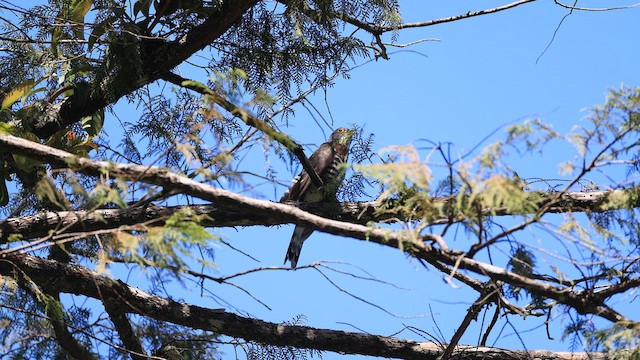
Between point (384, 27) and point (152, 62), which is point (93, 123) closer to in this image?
point (152, 62)

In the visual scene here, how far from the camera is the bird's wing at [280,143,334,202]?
5.19 metres

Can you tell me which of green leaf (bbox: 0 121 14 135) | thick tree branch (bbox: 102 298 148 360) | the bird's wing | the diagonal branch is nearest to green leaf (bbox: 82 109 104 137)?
the diagonal branch

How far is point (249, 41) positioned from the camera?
14.6 ft

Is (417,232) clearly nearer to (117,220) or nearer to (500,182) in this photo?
(500,182)

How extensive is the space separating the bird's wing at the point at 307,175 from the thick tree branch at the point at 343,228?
6.49ft

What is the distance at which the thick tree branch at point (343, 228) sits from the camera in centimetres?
273

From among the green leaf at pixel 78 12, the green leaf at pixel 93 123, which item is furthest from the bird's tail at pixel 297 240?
the green leaf at pixel 78 12

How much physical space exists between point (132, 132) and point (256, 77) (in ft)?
2.60

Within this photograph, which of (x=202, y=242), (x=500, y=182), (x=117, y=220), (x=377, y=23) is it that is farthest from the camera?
(x=377, y=23)

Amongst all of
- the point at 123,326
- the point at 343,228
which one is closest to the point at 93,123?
the point at 123,326

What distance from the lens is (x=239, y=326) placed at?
4.07 m

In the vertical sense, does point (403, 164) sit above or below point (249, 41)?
below

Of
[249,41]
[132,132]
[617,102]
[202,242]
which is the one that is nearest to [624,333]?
[617,102]

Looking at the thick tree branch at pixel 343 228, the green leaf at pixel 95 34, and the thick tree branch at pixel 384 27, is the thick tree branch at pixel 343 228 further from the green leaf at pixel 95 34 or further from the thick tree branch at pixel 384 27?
the thick tree branch at pixel 384 27
